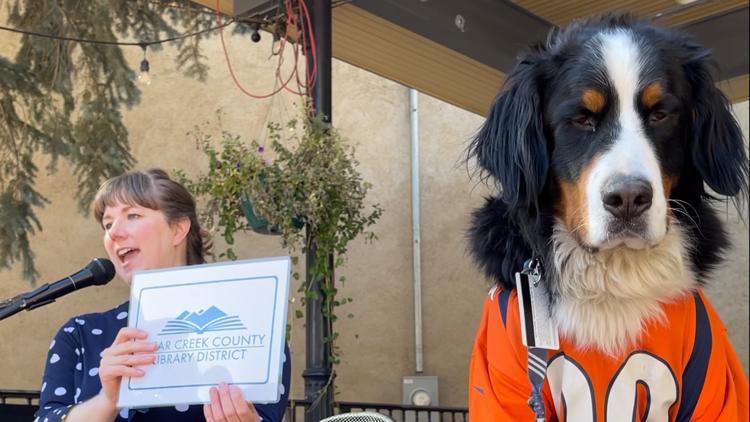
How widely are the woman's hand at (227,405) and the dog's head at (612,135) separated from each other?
886 mm

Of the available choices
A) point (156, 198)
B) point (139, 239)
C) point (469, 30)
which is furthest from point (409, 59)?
point (139, 239)

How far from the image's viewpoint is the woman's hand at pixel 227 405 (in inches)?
73.6

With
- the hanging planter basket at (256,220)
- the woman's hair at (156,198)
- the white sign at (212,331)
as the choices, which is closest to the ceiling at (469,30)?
the hanging planter basket at (256,220)

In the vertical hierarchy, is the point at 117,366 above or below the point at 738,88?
below

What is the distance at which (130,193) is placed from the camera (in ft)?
8.08

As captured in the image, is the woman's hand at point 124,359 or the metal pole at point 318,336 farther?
the metal pole at point 318,336

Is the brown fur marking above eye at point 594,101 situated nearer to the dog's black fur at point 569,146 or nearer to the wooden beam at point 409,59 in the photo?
the dog's black fur at point 569,146

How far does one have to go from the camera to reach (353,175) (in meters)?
3.86

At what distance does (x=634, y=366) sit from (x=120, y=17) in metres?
4.40

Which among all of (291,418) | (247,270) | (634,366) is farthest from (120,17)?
(634,366)

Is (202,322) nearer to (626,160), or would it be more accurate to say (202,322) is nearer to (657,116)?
(626,160)

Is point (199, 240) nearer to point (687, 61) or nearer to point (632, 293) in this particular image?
point (632, 293)

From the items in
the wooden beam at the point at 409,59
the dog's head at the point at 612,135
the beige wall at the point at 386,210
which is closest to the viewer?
the dog's head at the point at 612,135

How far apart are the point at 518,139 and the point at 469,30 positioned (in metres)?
2.84
